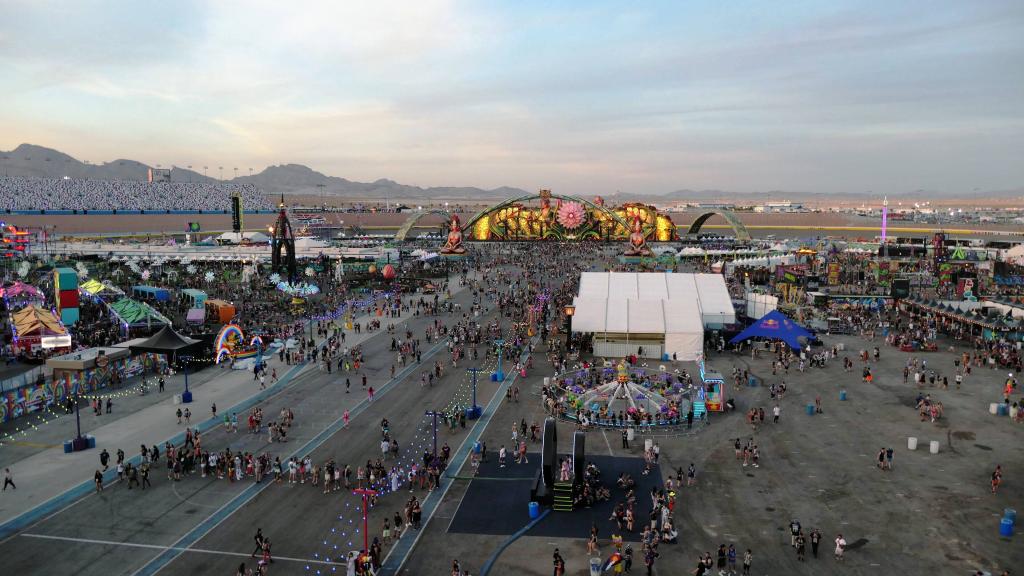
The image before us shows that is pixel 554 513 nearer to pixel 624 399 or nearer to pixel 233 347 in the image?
pixel 624 399

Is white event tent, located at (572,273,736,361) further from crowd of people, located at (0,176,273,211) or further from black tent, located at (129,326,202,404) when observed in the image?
crowd of people, located at (0,176,273,211)

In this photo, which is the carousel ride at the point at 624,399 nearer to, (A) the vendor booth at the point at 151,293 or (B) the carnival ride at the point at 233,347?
(B) the carnival ride at the point at 233,347

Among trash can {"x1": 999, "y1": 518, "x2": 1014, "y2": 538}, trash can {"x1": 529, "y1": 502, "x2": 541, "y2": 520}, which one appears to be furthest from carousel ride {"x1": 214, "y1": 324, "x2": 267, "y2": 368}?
trash can {"x1": 999, "y1": 518, "x2": 1014, "y2": 538}

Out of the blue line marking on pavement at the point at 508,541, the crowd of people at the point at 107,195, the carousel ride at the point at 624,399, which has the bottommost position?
the blue line marking on pavement at the point at 508,541

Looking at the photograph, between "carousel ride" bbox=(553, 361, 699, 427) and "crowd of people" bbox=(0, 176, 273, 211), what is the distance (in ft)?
425

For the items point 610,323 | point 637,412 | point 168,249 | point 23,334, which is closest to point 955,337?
point 610,323

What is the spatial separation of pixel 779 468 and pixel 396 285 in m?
44.5

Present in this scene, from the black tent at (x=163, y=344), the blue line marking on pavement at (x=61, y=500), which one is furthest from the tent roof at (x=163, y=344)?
the blue line marking on pavement at (x=61, y=500)

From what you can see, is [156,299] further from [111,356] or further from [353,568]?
[353,568]

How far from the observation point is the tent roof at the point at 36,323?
35.2 metres

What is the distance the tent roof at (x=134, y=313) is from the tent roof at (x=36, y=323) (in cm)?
392

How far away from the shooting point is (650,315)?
1480 inches

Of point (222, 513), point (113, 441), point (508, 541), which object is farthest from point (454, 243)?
point (508, 541)

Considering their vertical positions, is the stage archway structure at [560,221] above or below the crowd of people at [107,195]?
below
